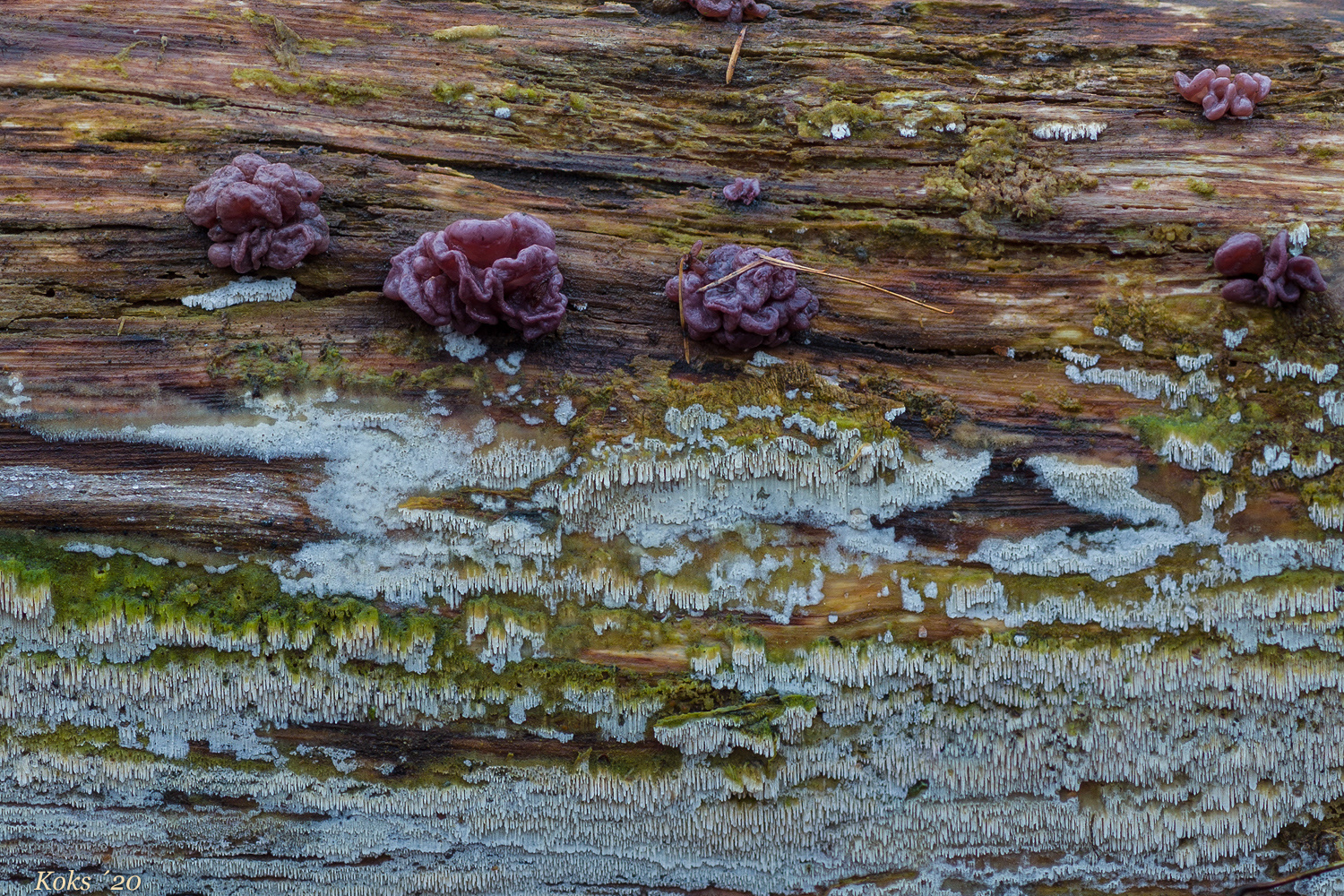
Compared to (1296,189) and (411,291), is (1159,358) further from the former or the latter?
(411,291)

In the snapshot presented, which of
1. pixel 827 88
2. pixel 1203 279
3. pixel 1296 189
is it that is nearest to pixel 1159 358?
pixel 1203 279

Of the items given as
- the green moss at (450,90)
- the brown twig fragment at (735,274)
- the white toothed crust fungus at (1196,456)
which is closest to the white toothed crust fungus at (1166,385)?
the white toothed crust fungus at (1196,456)

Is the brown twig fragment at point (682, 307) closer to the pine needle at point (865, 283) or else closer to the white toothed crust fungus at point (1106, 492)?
the pine needle at point (865, 283)

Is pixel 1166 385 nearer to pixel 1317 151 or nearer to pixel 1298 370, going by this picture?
pixel 1298 370

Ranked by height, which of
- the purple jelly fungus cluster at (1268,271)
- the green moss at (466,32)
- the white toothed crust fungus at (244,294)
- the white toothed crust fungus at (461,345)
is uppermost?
the green moss at (466,32)

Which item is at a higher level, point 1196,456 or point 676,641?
point 1196,456

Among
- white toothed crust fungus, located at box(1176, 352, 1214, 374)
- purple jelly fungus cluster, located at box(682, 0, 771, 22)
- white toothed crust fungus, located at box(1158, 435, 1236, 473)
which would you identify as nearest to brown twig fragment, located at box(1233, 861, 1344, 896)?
white toothed crust fungus, located at box(1158, 435, 1236, 473)

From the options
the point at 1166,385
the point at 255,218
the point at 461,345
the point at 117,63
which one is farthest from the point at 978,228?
the point at 117,63
